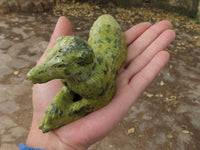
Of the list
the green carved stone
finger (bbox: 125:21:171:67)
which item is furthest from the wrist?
finger (bbox: 125:21:171:67)

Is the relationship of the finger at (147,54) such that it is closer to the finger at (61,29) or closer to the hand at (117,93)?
the hand at (117,93)

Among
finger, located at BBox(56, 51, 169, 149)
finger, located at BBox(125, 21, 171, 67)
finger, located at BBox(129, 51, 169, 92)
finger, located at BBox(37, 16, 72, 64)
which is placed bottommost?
finger, located at BBox(56, 51, 169, 149)

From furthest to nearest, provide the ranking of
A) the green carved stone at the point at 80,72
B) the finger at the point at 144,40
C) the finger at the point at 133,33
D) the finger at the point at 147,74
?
the finger at the point at 133,33 < the finger at the point at 144,40 < the finger at the point at 147,74 < the green carved stone at the point at 80,72

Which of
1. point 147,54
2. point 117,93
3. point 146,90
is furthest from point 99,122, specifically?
point 146,90

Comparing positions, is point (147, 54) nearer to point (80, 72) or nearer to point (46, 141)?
point (80, 72)

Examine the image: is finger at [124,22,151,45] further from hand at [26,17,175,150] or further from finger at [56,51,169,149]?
finger at [56,51,169,149]

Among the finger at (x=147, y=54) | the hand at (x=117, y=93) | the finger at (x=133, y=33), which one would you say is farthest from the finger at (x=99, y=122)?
the finger at (x=133, y=33)
